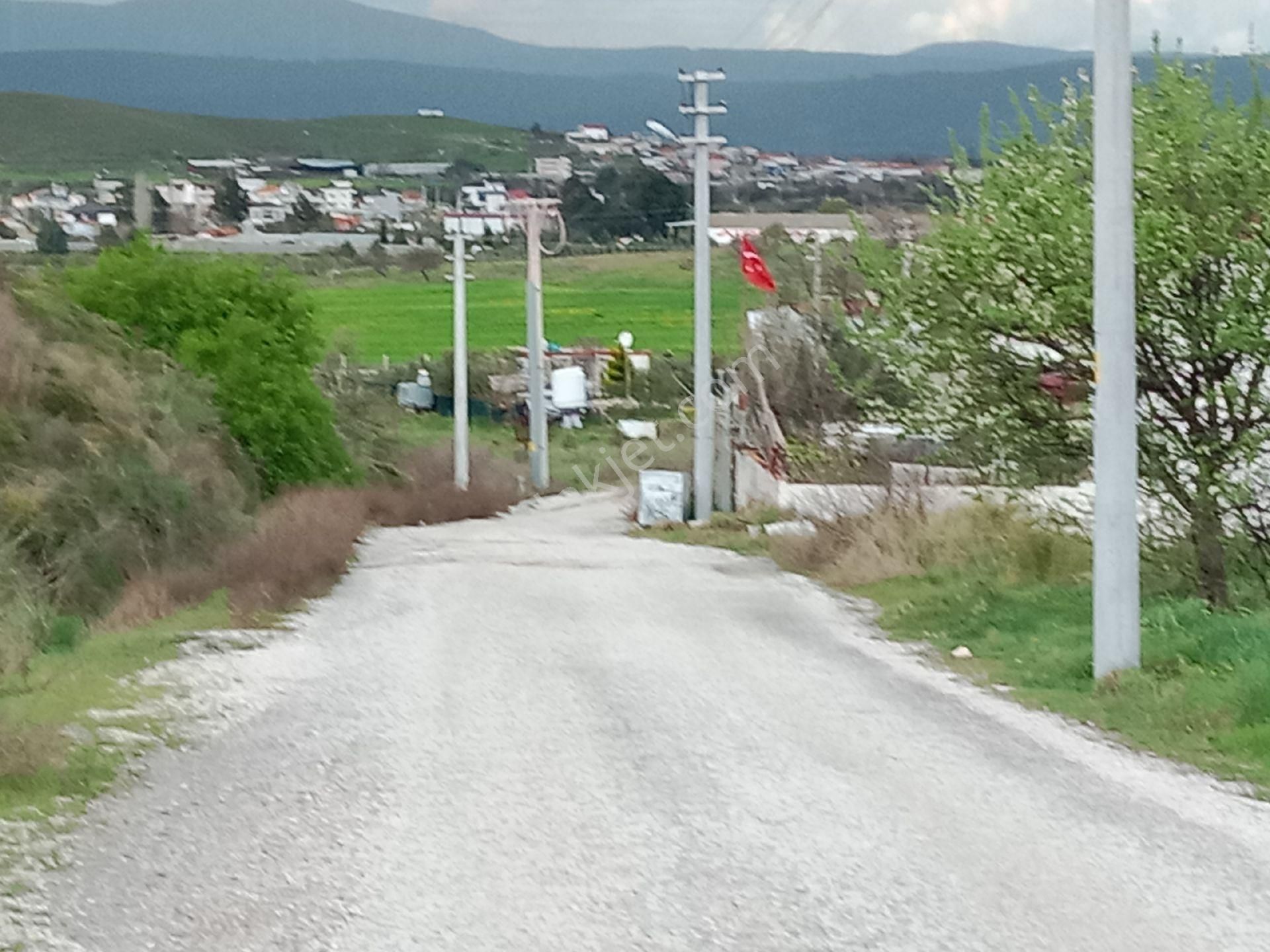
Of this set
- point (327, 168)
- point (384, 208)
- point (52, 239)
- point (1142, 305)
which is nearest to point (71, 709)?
point (1142, 305)

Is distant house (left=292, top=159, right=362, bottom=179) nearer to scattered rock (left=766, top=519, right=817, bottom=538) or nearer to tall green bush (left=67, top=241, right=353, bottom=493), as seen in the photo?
tall green bush (left=67, top=241, right=353, bottom=493)

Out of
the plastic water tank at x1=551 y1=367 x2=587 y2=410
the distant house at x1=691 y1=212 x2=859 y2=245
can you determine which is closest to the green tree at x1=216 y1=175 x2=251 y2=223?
the plastic water tank at x1=551 y1=367 x2=587 y2=410

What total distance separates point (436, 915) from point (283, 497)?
28108mm

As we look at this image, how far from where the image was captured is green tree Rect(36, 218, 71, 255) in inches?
2820

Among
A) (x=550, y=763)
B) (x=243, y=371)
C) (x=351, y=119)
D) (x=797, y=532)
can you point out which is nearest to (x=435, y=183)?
(x=351, y=119)

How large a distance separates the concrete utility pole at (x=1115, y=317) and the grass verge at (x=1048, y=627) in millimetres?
839

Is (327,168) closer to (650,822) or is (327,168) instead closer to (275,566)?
(275,566)

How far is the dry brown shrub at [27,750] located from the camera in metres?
9.74

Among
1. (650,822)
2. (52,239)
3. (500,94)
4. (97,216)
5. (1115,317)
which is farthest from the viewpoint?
(500,94)

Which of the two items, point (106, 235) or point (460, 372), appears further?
point (106, 235)

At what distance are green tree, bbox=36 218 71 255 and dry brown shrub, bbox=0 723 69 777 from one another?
63.3 m

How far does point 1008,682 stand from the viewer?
14.1m

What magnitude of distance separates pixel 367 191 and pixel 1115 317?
3694 inches

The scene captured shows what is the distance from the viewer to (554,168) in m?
106
